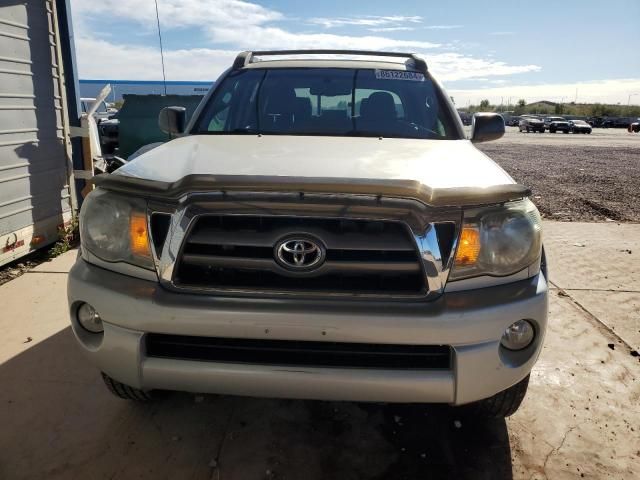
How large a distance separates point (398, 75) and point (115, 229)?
2352 millimetres

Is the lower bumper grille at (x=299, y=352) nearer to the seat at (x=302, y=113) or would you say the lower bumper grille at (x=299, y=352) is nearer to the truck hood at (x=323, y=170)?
the truck hood at (x=323, y=170)

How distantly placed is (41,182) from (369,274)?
14.6 feet

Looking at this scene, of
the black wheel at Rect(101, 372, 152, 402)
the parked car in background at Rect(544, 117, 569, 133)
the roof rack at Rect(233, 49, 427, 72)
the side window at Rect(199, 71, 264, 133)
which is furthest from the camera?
the parked car in background at Rect(544, 117, 569, 133)

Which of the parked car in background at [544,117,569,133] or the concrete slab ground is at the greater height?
the parked car in background at [544,117,569,133]

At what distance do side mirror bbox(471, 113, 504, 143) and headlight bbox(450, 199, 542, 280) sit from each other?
153cm

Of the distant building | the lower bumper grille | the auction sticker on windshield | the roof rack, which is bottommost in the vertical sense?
the lower bumper grille

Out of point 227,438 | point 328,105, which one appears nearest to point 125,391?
point 227,438

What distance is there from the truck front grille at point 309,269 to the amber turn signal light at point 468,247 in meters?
0.17

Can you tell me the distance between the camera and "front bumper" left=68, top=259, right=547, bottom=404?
6.16ft

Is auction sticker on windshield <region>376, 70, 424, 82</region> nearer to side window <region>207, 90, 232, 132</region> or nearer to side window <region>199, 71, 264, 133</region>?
side window <region>199, 71, 264, 133</region>

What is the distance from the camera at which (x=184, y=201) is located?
1.94m

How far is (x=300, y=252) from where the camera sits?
1942mm

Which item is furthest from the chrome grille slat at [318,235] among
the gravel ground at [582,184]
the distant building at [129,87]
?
the distant building at [129,87]

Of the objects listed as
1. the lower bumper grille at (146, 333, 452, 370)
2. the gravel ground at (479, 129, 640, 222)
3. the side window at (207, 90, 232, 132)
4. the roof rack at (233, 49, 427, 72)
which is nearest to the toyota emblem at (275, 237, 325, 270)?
the lower bumper grille at (146, 333, 452, 370)
